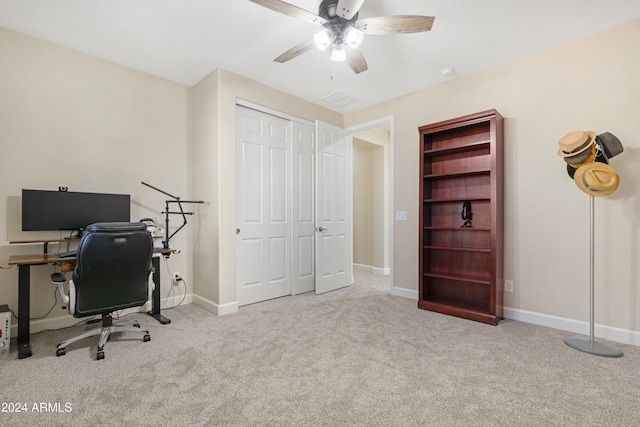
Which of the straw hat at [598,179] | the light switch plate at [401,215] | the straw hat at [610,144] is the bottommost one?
the light switch plate at [401,215]

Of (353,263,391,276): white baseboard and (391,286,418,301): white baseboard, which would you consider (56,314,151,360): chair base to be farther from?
(353,263,391,276): white baseboard

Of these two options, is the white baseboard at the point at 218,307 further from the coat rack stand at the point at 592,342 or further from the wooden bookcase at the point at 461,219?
the coat rack stand at the point at 592,342

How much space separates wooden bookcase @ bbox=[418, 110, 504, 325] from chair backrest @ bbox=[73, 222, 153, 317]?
2.88 m

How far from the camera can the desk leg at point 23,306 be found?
2.37 meters

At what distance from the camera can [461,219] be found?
3.56 meters

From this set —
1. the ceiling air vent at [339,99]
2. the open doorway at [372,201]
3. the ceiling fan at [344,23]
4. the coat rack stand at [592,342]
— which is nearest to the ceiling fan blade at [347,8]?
the ceiling fan at [344,23]

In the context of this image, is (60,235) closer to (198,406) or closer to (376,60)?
(198,406)

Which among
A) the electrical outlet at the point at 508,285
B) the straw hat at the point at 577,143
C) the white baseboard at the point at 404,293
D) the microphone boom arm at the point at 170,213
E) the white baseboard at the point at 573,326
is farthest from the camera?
the white baseboard at the point at 404,293

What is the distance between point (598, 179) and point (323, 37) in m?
2.42

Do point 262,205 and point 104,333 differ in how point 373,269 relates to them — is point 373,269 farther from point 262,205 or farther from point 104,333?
point 104,333

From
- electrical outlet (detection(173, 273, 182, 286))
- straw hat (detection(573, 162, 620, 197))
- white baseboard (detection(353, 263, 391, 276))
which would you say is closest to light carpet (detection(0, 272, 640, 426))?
electrical outlet (detection(173, 273, 182, 286))

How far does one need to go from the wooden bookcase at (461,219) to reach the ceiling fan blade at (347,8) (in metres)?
1.86

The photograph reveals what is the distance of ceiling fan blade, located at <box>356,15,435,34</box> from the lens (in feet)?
6.77

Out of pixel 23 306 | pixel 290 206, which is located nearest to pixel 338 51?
pixel 290 206
